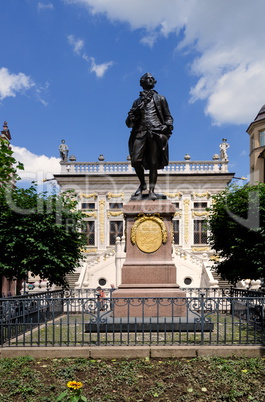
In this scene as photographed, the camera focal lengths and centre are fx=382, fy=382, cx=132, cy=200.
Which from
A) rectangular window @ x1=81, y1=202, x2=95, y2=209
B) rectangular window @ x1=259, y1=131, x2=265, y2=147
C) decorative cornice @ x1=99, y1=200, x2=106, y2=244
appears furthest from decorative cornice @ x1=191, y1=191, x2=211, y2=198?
rectangular window @ x1=81, y1=202, x2=95, y2=209

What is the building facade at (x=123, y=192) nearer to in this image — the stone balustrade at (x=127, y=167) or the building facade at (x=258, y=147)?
the stone balustrade at (x=127, y=167)

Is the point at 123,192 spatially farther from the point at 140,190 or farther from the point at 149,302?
the point at 149,302

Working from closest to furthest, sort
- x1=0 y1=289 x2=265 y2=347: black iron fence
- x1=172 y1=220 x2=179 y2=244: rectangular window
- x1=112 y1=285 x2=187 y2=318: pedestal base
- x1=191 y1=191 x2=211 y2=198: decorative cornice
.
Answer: x1=0 y1=289 x2=265 y2=347: black iron fence
x1=112 y1=285 x2=187 y2=318: pedestal base
x1=172 y1=220 x2=179 y2=244: rectangular window
x1=191 y1=191 x2=211 y2=198: decorative cornice

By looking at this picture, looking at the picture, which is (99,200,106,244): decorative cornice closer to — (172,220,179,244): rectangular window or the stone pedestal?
(172,220,179,244): rectangular window

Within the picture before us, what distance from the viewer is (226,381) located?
553 centimetres

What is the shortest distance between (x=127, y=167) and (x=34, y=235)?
23.3 metres

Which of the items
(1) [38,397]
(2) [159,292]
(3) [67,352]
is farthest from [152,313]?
(1) [38,397]

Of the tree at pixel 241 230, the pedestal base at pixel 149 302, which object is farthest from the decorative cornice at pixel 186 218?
the pedestal base at pixel 149 302

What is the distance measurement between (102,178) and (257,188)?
23.3m

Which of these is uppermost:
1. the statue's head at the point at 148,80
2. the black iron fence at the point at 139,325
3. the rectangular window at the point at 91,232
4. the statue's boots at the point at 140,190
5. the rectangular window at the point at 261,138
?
the rectangular window at the point at 261,138

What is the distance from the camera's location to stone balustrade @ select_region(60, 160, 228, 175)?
38625 mm

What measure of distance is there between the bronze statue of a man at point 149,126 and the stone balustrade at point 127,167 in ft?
92.6

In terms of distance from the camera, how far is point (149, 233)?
9133mm

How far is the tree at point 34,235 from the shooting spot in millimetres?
15906
